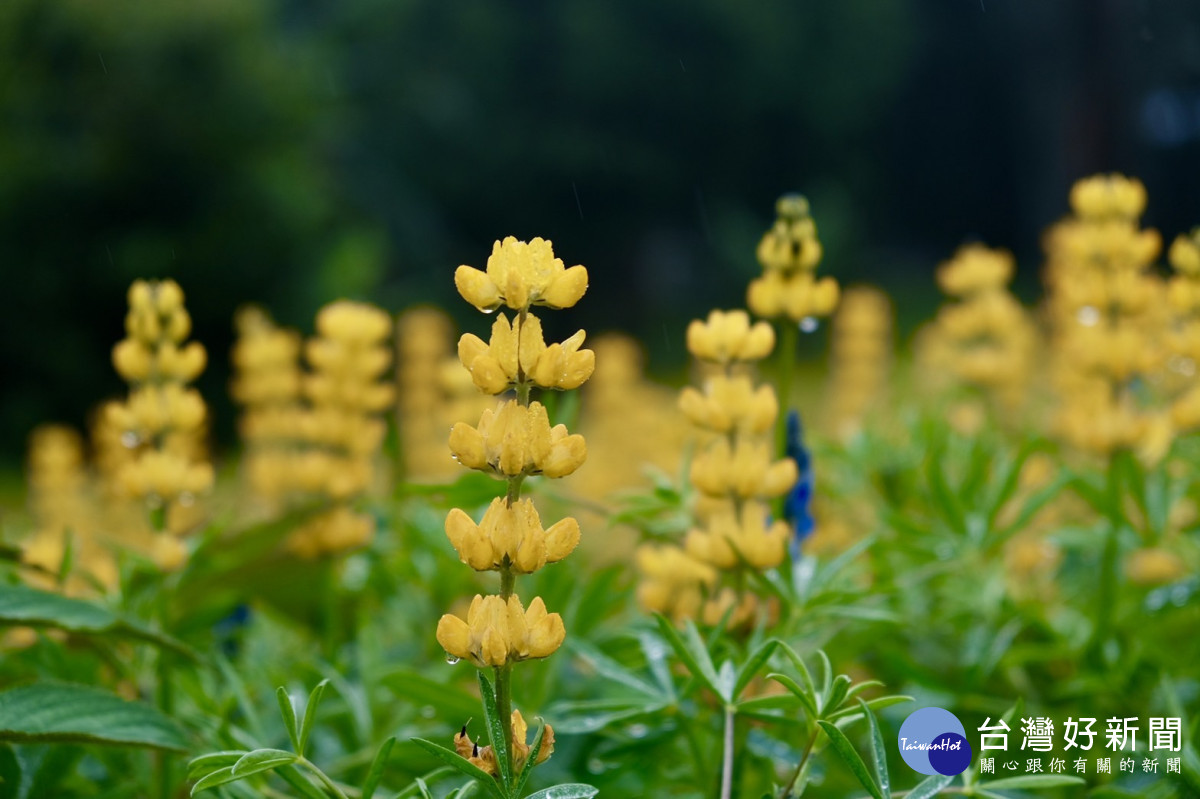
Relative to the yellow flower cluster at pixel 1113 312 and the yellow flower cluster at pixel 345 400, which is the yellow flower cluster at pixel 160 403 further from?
the yellow flower cluster at pixel 1113 312

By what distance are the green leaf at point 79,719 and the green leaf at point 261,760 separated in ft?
0.62

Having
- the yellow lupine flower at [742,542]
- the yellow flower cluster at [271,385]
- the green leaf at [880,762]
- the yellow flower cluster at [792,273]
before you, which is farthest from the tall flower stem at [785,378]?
the yellow flower cluster at [271,385]

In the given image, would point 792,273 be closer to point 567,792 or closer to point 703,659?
point 703,659

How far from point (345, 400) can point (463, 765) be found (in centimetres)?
102

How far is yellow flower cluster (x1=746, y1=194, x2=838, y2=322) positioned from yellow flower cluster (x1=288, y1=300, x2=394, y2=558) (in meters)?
0.63

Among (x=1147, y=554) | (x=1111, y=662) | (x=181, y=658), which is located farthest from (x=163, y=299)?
(x=1147, y=554)

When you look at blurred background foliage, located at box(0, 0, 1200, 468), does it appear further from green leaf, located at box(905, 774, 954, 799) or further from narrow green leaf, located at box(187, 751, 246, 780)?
green leaf, located at box(905, 774, 954, 799)

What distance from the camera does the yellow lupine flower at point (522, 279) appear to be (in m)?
0.71

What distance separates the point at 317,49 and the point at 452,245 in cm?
396

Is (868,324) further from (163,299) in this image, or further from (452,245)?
(452,245)

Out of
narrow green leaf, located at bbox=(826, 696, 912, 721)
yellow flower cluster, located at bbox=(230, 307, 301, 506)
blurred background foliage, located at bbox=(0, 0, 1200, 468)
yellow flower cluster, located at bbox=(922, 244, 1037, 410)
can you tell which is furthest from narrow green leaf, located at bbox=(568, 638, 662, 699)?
blurred background foliage, located at bbox=(0, 0, 1200, 468)

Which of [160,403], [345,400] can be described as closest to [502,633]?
[160,403]

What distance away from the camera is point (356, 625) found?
1605mm

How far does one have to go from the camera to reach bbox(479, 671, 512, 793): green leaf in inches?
27.8
